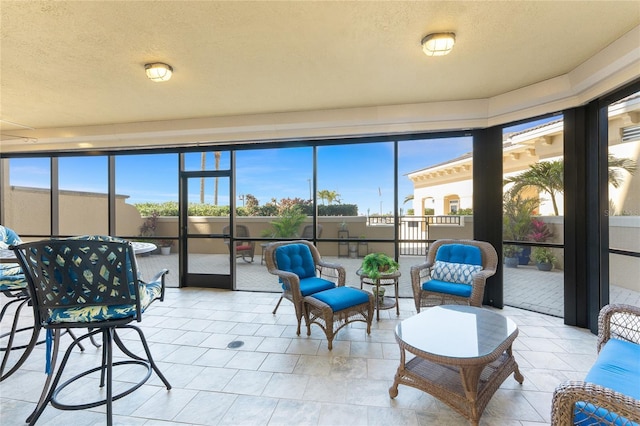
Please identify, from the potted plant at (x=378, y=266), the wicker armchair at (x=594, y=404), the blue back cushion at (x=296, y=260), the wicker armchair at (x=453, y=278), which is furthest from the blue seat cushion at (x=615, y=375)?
the blue back cushion at (x=296, y=260)

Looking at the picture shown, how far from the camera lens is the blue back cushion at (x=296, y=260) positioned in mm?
3470

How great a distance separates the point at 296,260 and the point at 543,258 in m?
3.26

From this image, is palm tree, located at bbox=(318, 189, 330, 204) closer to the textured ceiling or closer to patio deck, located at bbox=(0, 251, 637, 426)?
the textured ceiling

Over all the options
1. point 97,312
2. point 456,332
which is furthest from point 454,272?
point 97,312

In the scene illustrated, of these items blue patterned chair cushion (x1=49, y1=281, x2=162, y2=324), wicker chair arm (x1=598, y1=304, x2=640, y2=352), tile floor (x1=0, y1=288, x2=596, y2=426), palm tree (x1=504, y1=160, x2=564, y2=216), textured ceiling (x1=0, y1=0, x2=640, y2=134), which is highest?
textured ceiling (x1=0, y1=0, x2=640, y2=134)

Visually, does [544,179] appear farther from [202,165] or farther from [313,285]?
[202,165]

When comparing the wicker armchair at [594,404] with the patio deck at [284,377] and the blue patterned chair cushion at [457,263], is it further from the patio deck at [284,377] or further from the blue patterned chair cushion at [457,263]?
the blue patterned chair cushion at [457,263]

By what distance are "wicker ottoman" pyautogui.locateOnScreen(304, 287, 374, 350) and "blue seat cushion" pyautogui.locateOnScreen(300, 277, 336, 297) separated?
0.08 metres

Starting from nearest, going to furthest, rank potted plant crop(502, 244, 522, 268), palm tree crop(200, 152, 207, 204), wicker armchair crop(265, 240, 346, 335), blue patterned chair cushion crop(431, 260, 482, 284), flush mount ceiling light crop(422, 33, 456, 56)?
flush mount ceiling light crop(422, 33, 456, 56) < wicker armchair crop(265, 240, 346, 335) < blue patterned chair cushion crop(431, 260, 482, 284) < potted plant crop(502, 244, 522, 268) < palm tree crop(200, 152, 207, 204)

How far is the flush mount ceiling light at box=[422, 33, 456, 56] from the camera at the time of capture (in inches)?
92.0

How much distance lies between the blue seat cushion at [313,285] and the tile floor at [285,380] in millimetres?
482

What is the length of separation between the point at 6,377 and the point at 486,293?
5.28m

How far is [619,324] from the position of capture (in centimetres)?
193

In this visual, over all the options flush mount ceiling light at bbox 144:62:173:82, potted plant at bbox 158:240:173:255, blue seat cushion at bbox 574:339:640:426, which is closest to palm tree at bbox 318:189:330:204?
flush mount ceiling light at bbox 144:62:173:82
